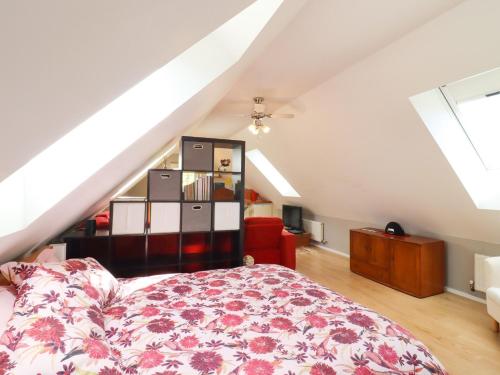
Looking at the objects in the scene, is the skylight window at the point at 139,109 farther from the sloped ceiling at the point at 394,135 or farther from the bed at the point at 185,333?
the sloped ceiling at the point at 394,135

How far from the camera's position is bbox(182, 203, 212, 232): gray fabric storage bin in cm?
292

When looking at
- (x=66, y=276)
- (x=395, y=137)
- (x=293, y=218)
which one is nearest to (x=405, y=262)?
(x=395, y=137)

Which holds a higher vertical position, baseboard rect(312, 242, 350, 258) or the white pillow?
the white pillow

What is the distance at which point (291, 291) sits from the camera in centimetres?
194

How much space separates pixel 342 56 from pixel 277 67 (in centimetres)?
59

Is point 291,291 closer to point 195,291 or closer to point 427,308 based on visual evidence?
point 195,291

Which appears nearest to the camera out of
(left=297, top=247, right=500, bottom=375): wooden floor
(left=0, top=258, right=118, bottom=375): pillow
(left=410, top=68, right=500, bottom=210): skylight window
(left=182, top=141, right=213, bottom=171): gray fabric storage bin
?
(left=0, top=258, right=118, bottom=375): pillow

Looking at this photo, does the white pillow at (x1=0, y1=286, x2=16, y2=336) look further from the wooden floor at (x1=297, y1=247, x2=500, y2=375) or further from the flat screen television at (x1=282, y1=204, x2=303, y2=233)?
the flat screen television at (x1=282, y1=204, x2=303, y2=233)

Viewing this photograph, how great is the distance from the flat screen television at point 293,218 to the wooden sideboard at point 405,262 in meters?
2.15

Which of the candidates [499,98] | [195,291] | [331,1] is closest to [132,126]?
[195,291]

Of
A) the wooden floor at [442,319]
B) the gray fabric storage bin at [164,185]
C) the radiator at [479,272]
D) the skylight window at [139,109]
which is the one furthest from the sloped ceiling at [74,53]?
the radiator at [479,272]

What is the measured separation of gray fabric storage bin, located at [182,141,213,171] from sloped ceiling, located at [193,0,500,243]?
803 mm

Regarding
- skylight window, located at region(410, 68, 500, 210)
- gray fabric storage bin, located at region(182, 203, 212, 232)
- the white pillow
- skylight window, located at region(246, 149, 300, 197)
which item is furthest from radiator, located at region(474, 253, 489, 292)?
the white pillow

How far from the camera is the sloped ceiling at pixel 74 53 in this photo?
374mm
